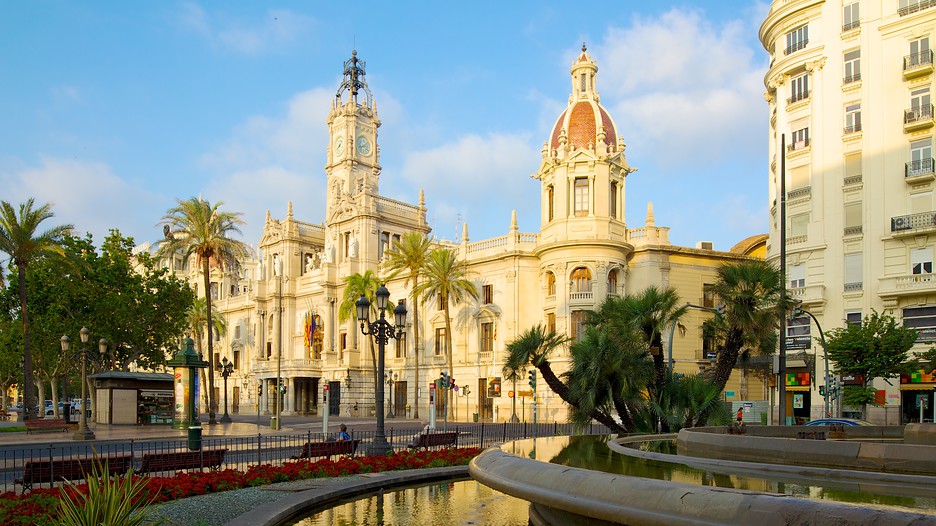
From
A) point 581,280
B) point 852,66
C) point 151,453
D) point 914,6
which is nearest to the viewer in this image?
point 151,453

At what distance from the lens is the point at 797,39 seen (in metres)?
45.4

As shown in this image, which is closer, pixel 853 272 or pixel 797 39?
pixel 853 272

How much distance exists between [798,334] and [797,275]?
320cm

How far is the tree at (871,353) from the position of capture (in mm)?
36156

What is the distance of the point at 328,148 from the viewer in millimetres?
78875

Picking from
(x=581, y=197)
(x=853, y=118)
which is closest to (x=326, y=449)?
(x=853, y=118)

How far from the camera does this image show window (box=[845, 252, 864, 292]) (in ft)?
136

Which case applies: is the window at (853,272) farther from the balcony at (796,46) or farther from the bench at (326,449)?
the bench at (326,449)

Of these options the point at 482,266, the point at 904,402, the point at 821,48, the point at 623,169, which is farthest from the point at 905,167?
the point at 482,266

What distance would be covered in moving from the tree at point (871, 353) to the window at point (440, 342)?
3236cm

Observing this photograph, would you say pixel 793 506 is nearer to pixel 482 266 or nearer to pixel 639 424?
pixel 639 424

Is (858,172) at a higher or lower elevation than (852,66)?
lower

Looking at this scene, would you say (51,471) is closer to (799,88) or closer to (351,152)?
(799,88)

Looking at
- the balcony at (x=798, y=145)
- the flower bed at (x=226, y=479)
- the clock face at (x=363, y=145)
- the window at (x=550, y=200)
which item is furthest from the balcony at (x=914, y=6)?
the clock face at (x=363, y=145)
